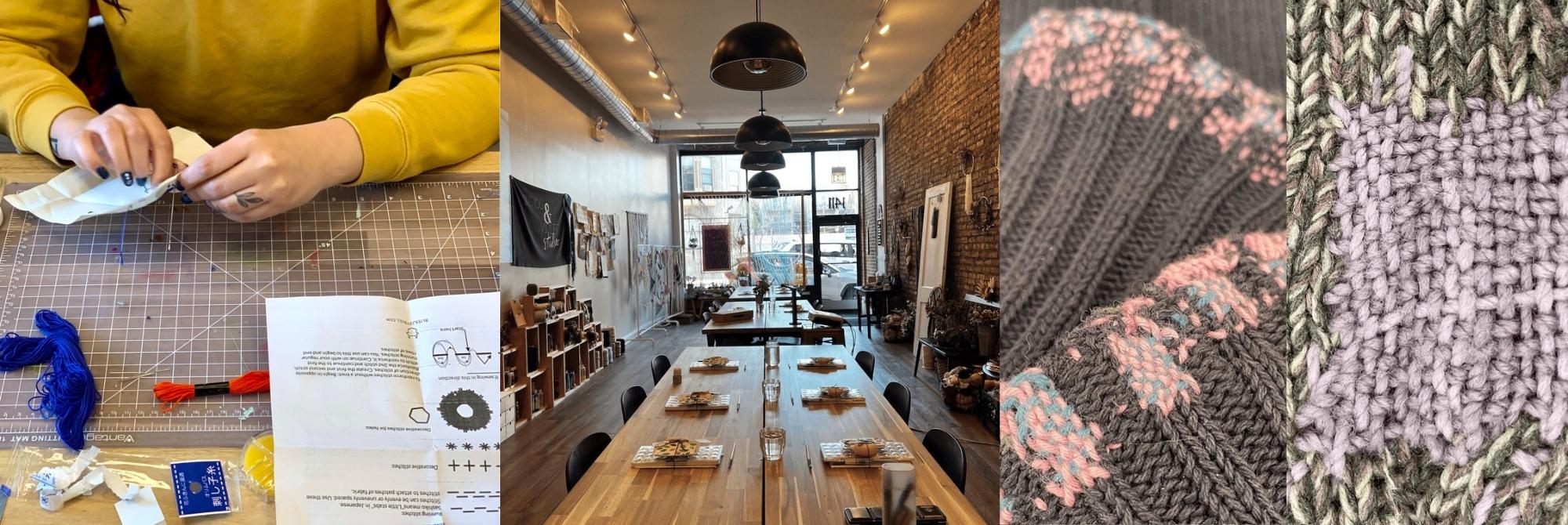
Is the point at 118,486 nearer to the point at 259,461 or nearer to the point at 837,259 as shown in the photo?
the point at 259,461

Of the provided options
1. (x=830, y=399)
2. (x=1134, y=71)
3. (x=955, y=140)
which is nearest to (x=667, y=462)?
(x=830, y=399)

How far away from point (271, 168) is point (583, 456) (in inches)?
27.0

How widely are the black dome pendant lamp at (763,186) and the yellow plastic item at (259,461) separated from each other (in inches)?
32.5

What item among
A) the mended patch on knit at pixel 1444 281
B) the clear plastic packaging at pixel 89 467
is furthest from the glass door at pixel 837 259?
the clear plastic packaging at pixel 89 467

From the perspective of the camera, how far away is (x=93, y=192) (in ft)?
2.14

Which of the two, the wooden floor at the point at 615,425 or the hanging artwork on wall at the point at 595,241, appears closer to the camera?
the wooden floor at the point at 615,425

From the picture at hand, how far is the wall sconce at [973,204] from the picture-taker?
74 centimetres

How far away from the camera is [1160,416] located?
0.65 meters

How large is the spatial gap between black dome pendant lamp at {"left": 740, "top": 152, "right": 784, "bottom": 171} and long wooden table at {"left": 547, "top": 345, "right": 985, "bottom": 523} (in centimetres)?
41

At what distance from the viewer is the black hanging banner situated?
0.76 m

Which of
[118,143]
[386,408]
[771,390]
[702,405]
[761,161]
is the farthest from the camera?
[702,405]

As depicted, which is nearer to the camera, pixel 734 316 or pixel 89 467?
pixel 89 467

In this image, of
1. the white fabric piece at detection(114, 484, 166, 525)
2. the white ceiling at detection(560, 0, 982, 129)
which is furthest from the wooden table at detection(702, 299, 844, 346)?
the white fabric piece at detection(114, 484, 166, 525)

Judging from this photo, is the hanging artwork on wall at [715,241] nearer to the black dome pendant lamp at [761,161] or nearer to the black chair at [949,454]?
the black dome pendant lamp at [761,161]
